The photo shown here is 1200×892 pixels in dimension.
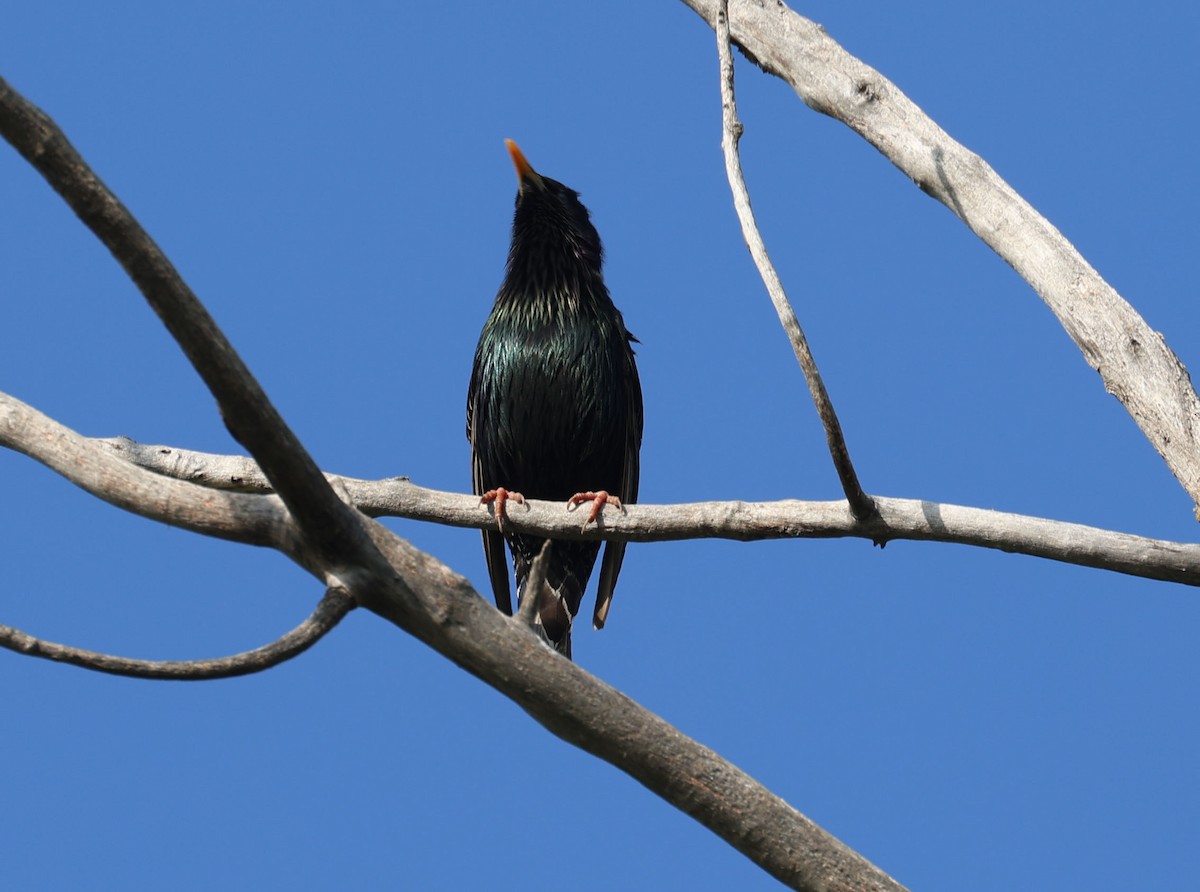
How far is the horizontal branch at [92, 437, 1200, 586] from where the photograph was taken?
3.81 meters

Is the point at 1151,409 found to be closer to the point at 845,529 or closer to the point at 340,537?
the point at 845,529

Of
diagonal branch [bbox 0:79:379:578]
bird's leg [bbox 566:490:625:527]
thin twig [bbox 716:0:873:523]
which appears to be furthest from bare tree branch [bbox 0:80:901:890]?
bird's leg [bbox 566:490:625:527]

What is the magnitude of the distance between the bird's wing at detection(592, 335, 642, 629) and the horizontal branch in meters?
1.23

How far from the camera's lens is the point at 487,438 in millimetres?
6281

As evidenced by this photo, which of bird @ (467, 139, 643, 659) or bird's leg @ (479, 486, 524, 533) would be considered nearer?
bird's leg @ (479, 486, 524, 533)

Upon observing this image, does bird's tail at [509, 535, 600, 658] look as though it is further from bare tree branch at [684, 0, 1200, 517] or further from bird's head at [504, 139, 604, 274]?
bare tree branch at [684, 0, 1200, 517]

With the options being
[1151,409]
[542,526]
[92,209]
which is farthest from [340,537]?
[1151,409]

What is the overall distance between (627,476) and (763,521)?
2.25 meters

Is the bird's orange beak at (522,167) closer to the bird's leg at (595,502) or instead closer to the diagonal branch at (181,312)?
the bird's leg at (595,502)

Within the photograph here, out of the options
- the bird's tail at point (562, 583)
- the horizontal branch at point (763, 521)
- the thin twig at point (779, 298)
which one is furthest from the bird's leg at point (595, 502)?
the bird's tail at point (562, 583)

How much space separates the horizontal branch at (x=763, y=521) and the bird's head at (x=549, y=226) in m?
1.94

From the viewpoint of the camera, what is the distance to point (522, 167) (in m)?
6.68

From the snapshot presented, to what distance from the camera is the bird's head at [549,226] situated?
649 centimetres

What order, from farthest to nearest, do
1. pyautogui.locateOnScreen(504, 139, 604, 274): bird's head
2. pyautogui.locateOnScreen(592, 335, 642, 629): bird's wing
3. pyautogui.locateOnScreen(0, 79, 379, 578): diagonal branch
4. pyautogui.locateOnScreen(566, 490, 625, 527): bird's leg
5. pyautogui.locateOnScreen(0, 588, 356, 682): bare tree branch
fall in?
pyautogui.locateOnScreen(504, 139, 604, 274): bird's head < pyautogui.locateOnScreen(592, 335, 642, 629): bird's wing < pyautogui.locateOnScreen(566, 490, 625, 527): bird's leg < pyautogui.locateOnScreen(0, 588, 356, 682): bare tree branch < pyautogui.locateOnScreen(0, 79, 379, 578): diagonal branch
